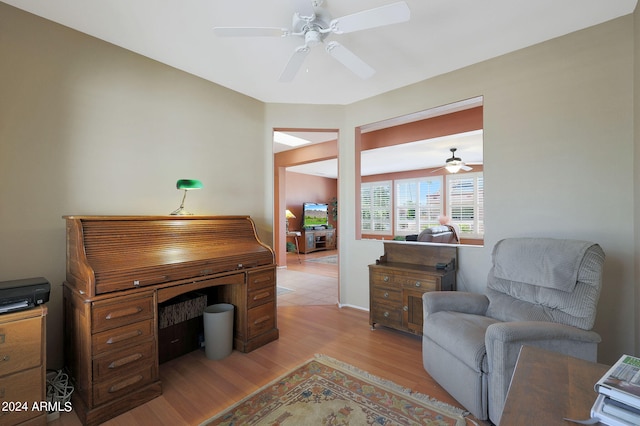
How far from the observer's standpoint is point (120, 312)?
186cm

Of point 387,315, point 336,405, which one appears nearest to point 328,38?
point 387,315

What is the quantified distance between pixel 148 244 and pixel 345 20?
213 centimetres

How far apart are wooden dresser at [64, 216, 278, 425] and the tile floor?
162cm

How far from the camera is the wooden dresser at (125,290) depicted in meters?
1.78

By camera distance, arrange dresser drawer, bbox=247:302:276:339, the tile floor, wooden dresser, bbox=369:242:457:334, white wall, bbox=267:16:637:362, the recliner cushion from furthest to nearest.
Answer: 1. the tile floor
2. wooden dresser, bbox=369:242:457:334
3. dresser drawer, bbox=247:302:276:339
4. white wall, bbox=267:16:637:362
5. the recliner cushion

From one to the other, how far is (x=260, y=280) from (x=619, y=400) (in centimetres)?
244

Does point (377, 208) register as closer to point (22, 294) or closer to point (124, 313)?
point (124, 313)

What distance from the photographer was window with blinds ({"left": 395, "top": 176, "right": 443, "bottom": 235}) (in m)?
8.18

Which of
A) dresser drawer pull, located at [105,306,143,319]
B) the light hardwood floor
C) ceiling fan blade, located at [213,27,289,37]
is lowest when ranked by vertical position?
the light hardwood floor

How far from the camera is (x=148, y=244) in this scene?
2.24 m

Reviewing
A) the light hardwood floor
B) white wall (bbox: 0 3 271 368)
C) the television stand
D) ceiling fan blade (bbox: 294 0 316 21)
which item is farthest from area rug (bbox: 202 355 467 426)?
the television stand

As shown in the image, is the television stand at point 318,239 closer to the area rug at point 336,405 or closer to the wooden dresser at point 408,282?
the wooden dresser at point 408,282

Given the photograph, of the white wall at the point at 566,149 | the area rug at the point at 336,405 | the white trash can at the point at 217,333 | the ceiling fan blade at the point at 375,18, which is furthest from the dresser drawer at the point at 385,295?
the ceiling fan blade at the point at 375,18

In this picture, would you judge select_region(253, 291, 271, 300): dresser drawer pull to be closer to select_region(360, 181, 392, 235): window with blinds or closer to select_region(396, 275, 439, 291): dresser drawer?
select_region(396, 275, 439, 291): dresser drawer
